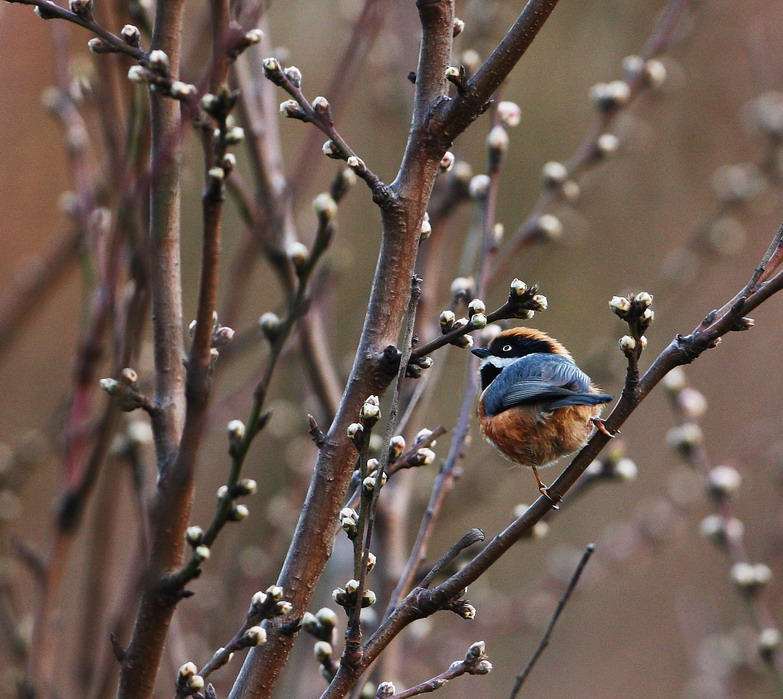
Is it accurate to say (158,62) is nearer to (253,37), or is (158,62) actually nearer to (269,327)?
(253,37)

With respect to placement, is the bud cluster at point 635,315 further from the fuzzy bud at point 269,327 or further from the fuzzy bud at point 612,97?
the fuzzy bud at point 612,97

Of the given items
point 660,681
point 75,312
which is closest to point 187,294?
point 75,312

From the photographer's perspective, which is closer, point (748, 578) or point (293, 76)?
point (293, 76)

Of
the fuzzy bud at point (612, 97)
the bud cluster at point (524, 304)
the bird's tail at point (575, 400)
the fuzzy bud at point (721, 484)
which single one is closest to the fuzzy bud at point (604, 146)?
the fuzzy bud at point (612, 97)

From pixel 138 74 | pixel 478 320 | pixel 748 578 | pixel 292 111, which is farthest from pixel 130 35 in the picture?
pixel 748 578

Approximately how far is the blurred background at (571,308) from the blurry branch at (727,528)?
0.83m

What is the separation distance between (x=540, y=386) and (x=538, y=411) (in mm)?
87

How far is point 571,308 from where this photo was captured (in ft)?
27.2

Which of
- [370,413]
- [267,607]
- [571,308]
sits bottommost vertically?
[267,607]

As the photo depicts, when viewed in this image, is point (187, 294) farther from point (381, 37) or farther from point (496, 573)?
point (496, 573)

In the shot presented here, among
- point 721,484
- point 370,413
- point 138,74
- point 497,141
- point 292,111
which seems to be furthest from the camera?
point 721,484

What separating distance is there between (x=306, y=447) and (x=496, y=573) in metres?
4.72

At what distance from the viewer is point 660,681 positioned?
7.42 metres

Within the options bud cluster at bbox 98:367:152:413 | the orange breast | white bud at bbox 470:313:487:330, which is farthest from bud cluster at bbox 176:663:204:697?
the orange breast
